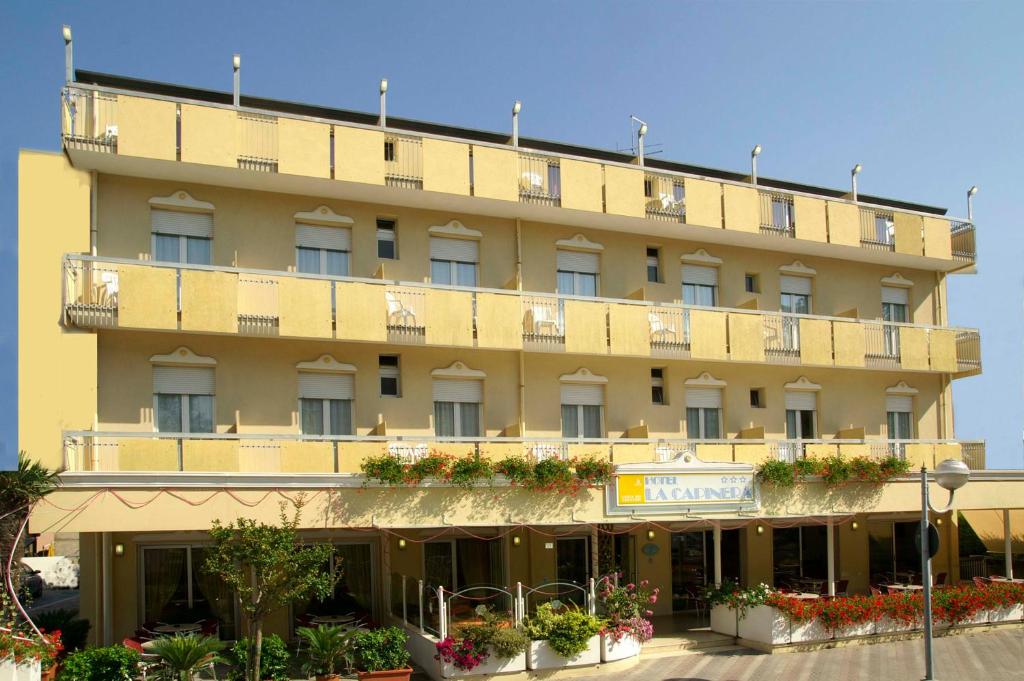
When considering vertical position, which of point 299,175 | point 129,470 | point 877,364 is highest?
point 299,175

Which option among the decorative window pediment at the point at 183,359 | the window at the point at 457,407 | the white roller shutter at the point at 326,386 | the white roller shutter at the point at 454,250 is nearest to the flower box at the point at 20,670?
the decorative window pediment at the point at 183,359

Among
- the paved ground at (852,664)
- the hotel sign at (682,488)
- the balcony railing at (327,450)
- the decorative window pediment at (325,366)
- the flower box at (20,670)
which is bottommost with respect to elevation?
the paved ground at (852,664)

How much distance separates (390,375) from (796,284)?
12.0 metres

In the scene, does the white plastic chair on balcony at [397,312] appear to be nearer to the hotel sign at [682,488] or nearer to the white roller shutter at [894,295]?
the hotel sign at [682,488]

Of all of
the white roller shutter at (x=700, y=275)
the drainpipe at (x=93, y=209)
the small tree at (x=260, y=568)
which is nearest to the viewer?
the small tree at (x=260, y=568)

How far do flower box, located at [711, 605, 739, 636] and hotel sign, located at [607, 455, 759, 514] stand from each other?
7.69 feet

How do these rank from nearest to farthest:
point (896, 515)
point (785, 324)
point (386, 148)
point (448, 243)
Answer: point (386, 148) → point (448, 243) → point (785, 324) → point (896, 515)

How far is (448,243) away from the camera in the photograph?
22688mm

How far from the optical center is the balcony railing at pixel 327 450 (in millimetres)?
17484

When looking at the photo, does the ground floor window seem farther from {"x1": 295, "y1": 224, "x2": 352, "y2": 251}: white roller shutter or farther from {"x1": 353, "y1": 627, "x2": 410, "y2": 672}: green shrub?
{"x1": 295, "y1": 224, "x2": 352, "y2": 251}: white roller shutter

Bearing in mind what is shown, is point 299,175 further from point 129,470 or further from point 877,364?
point 877,364

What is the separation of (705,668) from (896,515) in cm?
1136

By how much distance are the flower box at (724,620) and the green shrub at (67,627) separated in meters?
13.4

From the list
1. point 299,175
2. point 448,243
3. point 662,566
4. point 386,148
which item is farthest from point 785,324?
point 299,175
